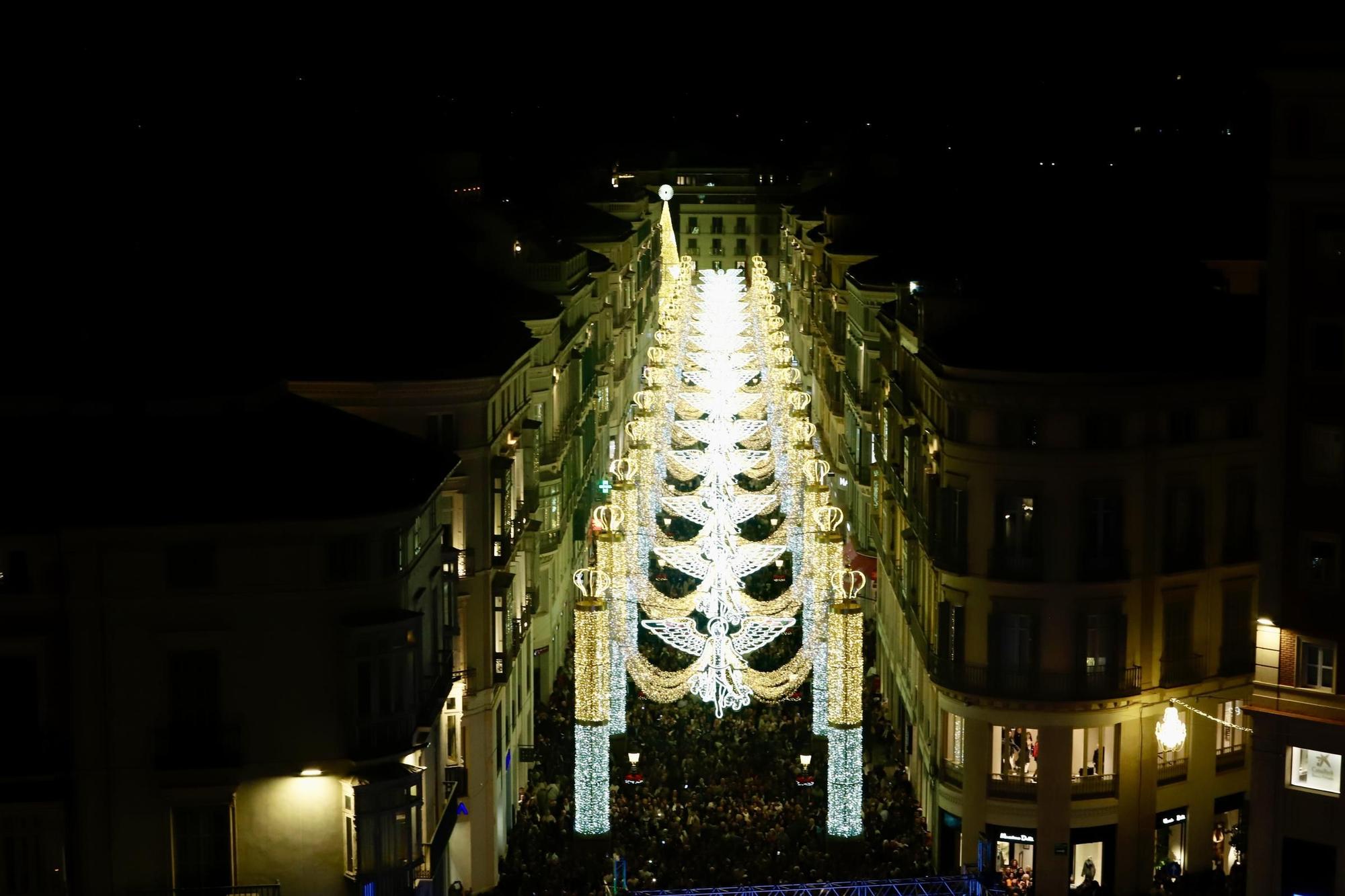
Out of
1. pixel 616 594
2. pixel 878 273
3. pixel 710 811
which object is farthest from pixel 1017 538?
pixel 878 273

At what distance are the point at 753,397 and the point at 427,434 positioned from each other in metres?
27.1

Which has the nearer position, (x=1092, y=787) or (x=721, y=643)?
(x=1092, y=787)

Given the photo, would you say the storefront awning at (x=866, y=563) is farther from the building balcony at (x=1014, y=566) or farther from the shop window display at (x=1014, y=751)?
the building balcony at (x=1014, y=566)

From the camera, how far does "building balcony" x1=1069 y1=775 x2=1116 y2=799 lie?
150 ft

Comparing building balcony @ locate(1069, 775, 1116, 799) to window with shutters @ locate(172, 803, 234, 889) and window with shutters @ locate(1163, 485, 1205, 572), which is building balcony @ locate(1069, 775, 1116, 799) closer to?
window with shutters @ locate(1163, 485, 1205, 572)

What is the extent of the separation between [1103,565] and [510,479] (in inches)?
541

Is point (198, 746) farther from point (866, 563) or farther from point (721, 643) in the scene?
point (866, 563)

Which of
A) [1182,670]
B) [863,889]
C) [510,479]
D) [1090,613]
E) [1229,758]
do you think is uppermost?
[510,479]

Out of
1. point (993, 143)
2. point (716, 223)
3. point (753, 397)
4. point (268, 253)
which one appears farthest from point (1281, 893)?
point (716, 223)

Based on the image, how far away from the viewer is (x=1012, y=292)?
168 feet

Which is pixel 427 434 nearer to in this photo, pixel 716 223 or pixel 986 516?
pixel 986 516

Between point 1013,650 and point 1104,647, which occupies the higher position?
point 1104,647

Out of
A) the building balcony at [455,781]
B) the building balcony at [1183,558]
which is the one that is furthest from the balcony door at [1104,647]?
the building balcony at [455,781]

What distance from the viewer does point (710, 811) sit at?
49.8 metres
